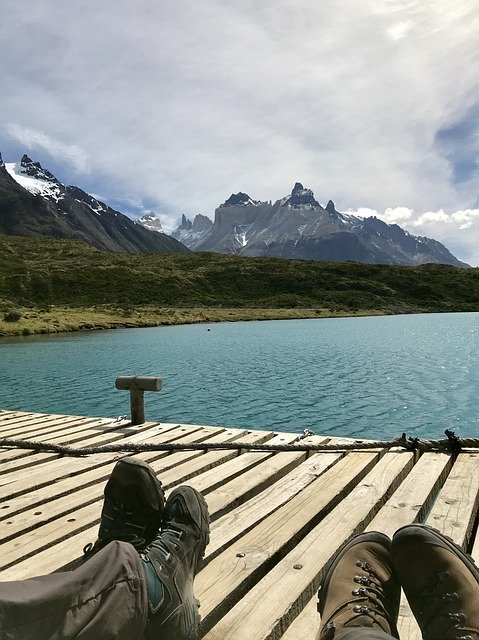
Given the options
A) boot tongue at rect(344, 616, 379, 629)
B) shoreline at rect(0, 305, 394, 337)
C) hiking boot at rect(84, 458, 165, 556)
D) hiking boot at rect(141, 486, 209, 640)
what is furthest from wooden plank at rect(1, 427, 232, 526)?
shoreline at rect(0, 305, 394, 337)

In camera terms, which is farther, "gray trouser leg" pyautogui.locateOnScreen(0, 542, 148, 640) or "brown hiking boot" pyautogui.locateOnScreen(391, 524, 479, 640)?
"brown hiking boot" pyautogui.locateOnScreen(391, 524, 479, 640)

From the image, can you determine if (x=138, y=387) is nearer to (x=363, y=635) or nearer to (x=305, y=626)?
(x=305, y=626)

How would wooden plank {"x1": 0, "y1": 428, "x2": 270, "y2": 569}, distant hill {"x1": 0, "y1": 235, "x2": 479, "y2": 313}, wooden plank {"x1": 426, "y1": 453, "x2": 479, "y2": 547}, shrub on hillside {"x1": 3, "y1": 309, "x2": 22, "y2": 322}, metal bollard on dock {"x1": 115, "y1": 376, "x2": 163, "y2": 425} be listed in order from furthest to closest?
distant hill {"x1": 0, "y1": 235, "x2": 479, "y2": 313} → shrub on hillside {"x1": 3, "y1": 309, "x2": 22, "y2": 322} → metal bollard on dock {"x1": 115, "y1": 376, "x2": 163, "y2": 425} → wooden plank {"x1": 426, "y1": 453, "x2": 479, "y2": 547} → wooden plank {"x1": 0, "y1": 428, "x2": 270, "y2": 569}

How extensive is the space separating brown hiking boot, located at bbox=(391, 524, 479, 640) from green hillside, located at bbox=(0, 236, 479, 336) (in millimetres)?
120389

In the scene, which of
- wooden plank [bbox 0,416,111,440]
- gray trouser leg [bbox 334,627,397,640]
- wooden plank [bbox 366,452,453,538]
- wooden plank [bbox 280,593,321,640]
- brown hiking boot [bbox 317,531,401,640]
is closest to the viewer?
gray trouser leg [bbox 334,627,397,640]

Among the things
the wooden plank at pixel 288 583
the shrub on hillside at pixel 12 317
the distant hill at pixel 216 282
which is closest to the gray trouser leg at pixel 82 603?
the wooden plank at pixel 288 583

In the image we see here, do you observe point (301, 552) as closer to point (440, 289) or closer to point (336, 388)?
point (336, 388)

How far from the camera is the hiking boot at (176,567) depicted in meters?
2.85

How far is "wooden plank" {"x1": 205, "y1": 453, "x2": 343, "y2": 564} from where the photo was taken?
500cm

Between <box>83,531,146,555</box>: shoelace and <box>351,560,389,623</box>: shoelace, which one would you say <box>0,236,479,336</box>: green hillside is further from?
<box>351,560,389,623</box>: shoelace

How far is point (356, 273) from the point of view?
7357 inches

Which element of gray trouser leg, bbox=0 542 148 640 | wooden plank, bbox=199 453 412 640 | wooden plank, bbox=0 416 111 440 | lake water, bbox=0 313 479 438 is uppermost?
gray trouser leg, bbox=0 542 148 640

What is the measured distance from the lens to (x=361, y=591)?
3039 millimetres

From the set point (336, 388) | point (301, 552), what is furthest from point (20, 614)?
point (336, 388)
